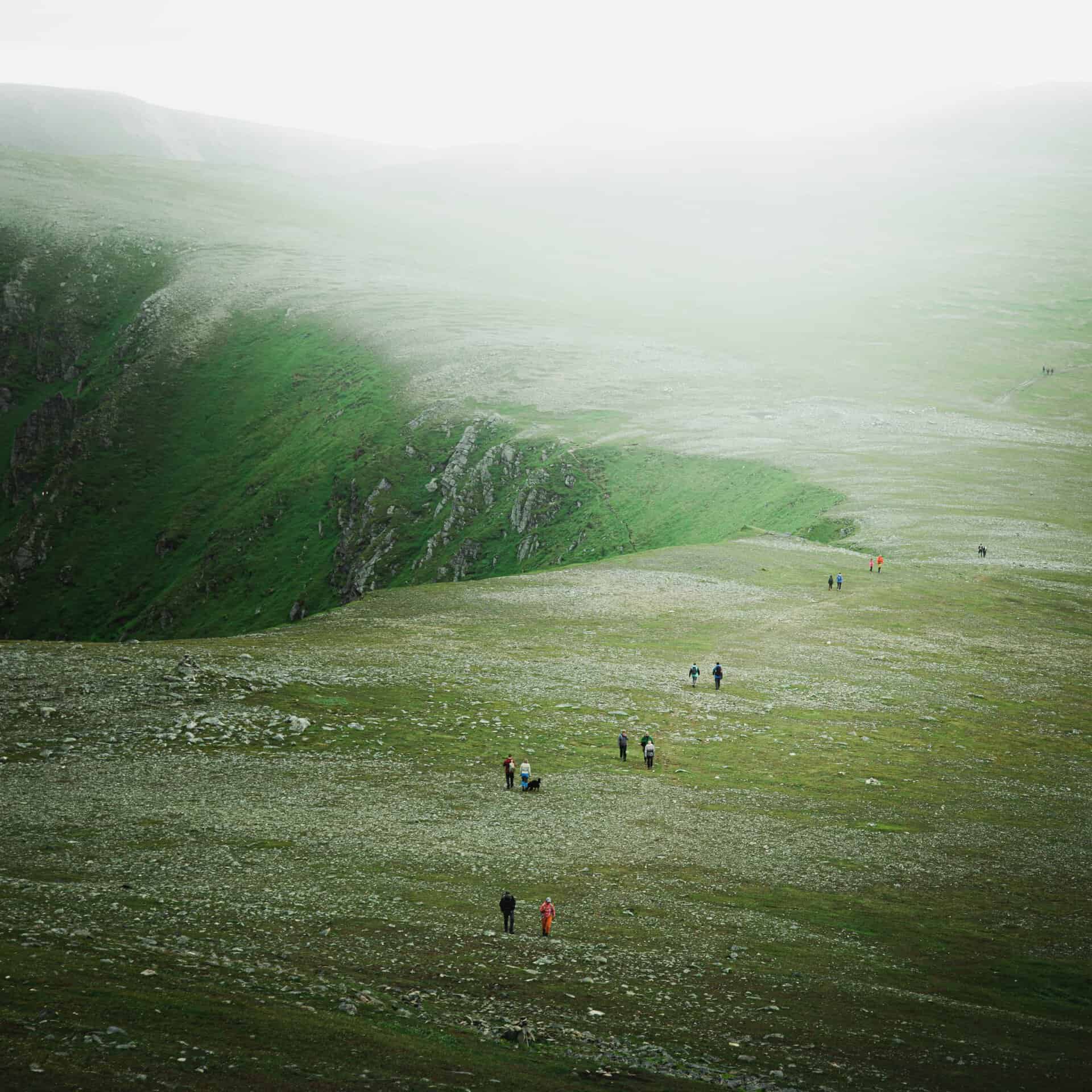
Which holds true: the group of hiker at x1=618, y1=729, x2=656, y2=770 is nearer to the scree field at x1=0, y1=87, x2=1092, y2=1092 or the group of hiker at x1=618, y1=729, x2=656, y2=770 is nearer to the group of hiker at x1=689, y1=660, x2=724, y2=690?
the scree field at x1=0, y1=87, x2=1092, y2=1092

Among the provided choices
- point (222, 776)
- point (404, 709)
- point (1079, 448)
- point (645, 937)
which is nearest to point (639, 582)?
point (404, 709)

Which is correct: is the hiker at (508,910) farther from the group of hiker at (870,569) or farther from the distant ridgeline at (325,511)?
the distant ridgeline at (325,511)

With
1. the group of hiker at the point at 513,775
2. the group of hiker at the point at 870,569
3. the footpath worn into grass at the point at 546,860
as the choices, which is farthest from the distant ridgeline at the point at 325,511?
the group of hiker at the point at 513,775

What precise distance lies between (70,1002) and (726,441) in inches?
5502

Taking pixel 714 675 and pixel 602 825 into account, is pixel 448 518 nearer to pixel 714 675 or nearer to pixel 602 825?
pixel 714 675

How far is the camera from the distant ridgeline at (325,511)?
5128 inches

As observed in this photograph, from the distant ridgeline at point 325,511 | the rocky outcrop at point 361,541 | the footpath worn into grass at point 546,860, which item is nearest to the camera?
the footpath worn into grass at point 546,860

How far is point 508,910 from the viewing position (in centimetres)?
3088

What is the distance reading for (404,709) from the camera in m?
56.7

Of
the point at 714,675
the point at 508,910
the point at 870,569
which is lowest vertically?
the point at 508,910

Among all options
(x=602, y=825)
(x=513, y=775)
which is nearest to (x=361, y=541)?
(x=513, y=775)

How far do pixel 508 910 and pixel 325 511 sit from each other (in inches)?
5283

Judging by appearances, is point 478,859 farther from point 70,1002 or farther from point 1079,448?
point 1079,448

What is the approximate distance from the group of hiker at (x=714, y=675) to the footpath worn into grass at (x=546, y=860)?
1.28 m
